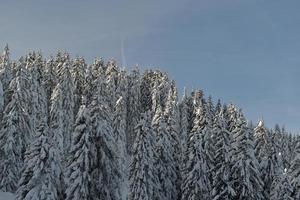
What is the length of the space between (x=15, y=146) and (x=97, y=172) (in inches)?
974

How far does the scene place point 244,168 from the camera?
46.4m

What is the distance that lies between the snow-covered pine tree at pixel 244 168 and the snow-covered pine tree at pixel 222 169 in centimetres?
67

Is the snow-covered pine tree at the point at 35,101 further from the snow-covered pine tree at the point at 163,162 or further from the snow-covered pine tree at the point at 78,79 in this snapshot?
the snow-covered pine tree at the point at 163,162

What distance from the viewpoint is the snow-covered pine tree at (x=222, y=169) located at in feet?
154

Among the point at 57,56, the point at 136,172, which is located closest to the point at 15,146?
the point at 136,172

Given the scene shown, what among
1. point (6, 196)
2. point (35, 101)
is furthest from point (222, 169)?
point (35, 101)

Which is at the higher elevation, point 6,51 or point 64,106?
point 6,51

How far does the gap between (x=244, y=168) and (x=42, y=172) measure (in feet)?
61.9

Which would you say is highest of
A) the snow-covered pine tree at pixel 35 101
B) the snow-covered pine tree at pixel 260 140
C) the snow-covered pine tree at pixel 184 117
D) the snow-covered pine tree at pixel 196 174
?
the snow-covered pine tree at pixel 184 117

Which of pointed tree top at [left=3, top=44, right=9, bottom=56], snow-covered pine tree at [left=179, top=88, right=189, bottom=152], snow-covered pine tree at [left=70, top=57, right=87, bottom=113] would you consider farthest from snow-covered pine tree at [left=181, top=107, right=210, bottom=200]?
pointed tree top at [left=3, top=44, right=9, bottom=56]

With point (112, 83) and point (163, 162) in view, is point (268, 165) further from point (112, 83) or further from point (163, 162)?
point (112, 83)

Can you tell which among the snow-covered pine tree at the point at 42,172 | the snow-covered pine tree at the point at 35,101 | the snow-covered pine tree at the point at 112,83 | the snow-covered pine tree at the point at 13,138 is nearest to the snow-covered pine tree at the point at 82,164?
the snow-covered pine tree at the point at 42,172

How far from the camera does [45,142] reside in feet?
134

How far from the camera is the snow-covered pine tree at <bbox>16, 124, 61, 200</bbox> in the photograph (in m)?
39.5
